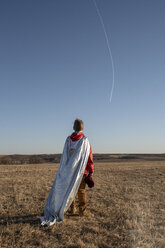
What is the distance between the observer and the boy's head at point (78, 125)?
19.8 ft

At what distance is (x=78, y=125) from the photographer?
6055 mm

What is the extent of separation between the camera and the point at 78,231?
191 inches

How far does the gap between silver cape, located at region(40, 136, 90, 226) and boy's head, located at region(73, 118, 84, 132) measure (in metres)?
0.26

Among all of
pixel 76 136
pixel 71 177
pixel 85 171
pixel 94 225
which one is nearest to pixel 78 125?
pixel 76 136

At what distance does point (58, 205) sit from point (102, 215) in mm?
1379

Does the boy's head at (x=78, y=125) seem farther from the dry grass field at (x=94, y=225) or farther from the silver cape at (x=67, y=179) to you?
the dry grass field at (x=94, y=225)

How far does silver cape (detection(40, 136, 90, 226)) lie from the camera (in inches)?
218

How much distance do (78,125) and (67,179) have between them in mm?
1447

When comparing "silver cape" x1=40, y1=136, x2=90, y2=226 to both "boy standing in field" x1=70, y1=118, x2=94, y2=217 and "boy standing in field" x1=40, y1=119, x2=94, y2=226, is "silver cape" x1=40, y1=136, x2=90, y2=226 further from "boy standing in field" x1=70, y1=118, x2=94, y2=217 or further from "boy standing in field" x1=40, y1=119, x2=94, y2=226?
"boy standing in field" x1=70, y1=118, x2=94, y2=217

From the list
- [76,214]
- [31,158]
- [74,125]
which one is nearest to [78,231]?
[76,214]

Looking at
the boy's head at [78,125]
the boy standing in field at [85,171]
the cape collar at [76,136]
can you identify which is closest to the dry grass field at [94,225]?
the boy standing in field at [85,171]

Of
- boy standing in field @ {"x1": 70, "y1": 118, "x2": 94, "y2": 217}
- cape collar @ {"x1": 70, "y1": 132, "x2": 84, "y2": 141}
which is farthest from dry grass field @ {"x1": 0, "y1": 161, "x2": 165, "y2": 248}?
cape collar @ {"x1": 70, "y1": 132, "x2": 84, "y2": 141}

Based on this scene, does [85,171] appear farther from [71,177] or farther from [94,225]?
[94,225]

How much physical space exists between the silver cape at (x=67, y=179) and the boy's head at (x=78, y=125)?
0.26m
